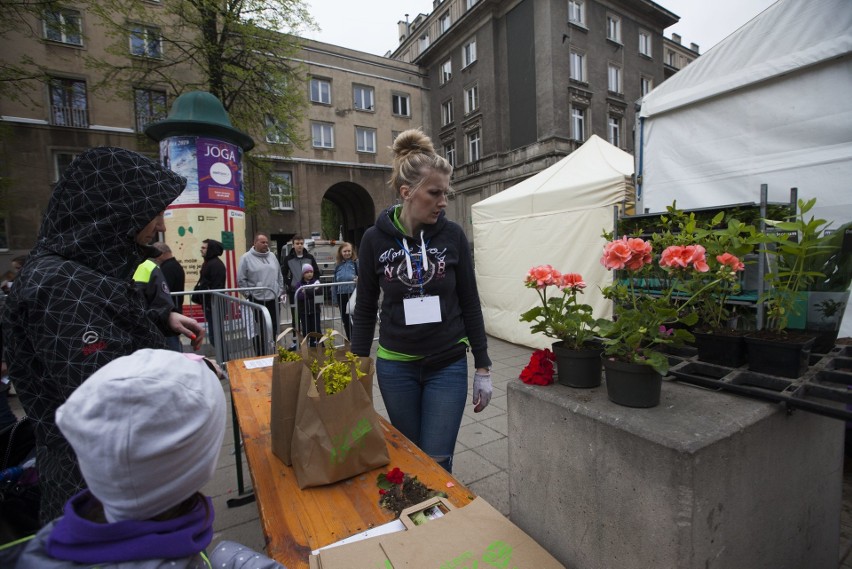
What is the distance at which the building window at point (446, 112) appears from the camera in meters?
26.8

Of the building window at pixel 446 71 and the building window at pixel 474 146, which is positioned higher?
the building window at pixel 446 71

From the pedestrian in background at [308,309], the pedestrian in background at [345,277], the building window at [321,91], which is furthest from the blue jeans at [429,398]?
the building window at [321,91]

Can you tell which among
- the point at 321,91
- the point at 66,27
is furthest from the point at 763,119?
the point at 321,91

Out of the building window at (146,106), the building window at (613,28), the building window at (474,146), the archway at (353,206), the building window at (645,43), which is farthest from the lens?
the archway at (353,206)

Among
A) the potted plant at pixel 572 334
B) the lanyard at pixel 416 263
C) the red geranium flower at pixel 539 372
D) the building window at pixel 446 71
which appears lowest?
the red geranium flower at pixel 539 372

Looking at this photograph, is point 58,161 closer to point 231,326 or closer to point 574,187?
point 231,326

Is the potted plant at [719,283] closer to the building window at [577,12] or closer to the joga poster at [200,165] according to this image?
the joga poster at [200,165]

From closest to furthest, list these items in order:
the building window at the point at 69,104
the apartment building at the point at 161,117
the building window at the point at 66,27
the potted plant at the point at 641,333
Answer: the potted plant at the point at 641,333 → the building window at the point at 66,27 → the apartment building at the point at 161,117 → the building window at the point at 69,104

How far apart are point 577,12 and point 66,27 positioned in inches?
832

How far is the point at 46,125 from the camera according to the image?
16781 millimetres

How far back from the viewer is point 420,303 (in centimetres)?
187

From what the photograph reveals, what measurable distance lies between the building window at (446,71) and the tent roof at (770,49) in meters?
24.5

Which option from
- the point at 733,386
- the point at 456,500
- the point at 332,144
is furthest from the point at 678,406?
the point at 332,144


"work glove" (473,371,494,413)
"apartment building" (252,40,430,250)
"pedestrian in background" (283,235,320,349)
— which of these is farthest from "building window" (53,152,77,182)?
"work glove" (473,371,494,413)
